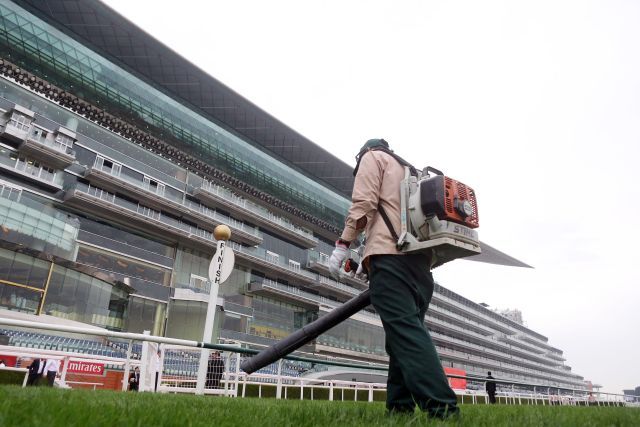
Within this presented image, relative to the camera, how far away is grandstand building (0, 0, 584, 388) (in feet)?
90.3

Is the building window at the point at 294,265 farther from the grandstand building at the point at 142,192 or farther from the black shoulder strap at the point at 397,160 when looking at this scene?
the black shoulder strap at the point at 397,160

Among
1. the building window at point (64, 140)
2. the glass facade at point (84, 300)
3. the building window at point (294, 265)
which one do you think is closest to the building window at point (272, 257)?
the building window at point (294, 265)

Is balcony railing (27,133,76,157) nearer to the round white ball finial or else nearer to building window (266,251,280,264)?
building window (266,251,280,264)

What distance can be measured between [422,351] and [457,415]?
1.17 feet

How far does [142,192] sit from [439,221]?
35694 millimetres

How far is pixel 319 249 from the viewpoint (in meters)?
55.8

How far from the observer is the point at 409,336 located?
7.95ft

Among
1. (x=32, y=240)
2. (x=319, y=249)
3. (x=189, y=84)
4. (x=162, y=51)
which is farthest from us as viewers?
(x=319, y=249)

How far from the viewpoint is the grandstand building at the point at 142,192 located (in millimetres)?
27516

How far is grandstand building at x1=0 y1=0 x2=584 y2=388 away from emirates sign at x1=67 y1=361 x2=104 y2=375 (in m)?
12.0

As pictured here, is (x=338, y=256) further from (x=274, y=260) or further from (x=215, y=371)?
(x=274, y=260)

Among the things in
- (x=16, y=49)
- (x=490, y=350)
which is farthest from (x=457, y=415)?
(x=490, y=350)

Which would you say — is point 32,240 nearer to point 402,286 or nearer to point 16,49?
point 16,49

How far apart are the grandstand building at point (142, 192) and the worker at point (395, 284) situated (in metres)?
23.4
